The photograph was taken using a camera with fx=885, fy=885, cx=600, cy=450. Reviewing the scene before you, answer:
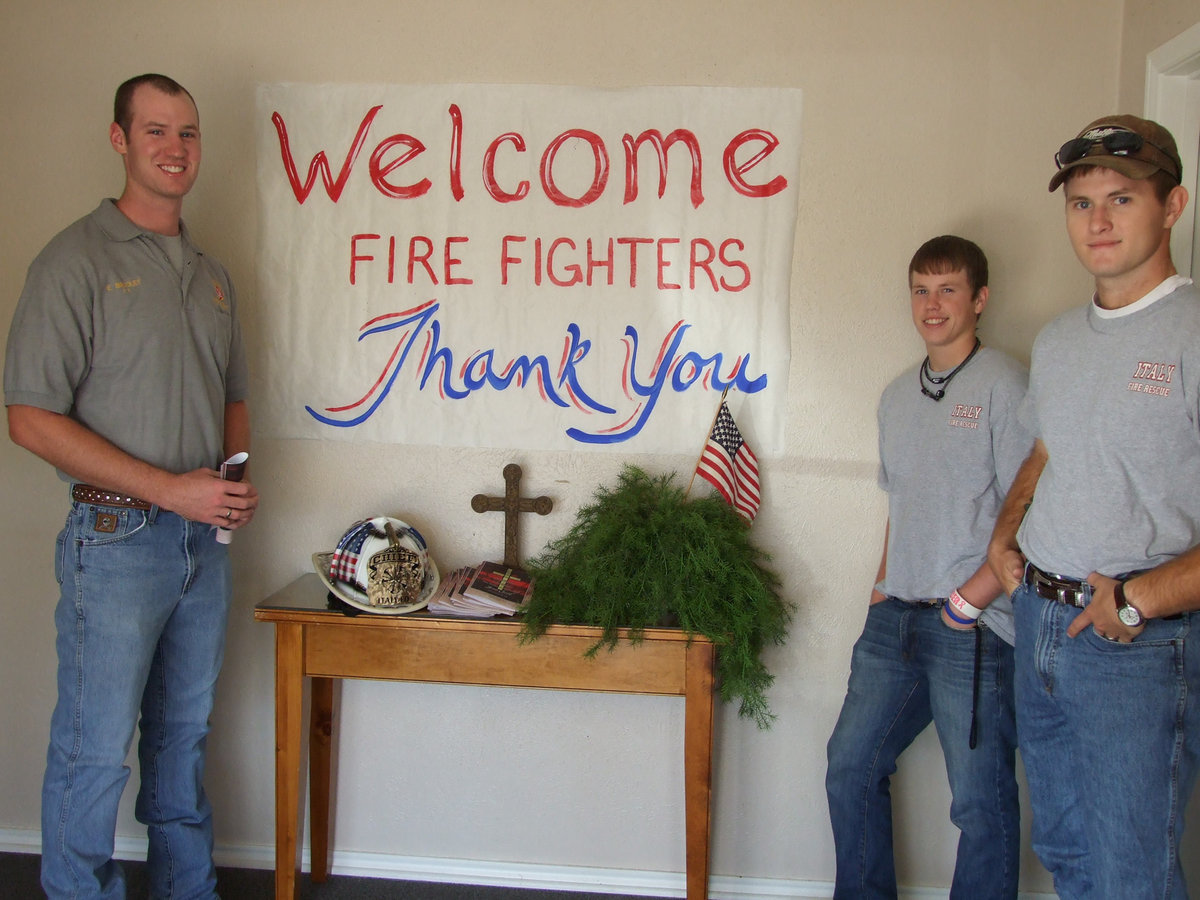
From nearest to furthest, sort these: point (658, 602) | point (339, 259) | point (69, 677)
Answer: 1. point (69, 677)
2. point (658, 602)
3. point (339, 259)

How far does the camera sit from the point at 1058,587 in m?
1.67

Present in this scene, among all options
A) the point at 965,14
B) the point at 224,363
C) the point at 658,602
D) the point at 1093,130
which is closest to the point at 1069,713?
the point at 658,602

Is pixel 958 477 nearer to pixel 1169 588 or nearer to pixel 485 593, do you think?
pixel 1169 588

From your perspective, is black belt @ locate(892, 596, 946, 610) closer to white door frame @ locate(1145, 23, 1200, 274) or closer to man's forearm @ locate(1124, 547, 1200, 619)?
man's forearm @ locate(1124, 547, 1200, 619)

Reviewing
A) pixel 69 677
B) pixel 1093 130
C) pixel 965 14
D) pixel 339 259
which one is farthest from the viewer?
pixel 339 259

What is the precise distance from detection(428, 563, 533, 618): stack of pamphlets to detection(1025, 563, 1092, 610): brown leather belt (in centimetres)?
117

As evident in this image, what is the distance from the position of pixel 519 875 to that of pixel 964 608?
4.95 feet

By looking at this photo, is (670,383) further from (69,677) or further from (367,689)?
(69,677)

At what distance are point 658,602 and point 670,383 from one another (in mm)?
652

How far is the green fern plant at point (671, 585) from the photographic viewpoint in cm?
213

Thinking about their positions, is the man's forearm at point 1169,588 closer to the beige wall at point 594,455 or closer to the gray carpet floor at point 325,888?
the beige wall at point 594,455

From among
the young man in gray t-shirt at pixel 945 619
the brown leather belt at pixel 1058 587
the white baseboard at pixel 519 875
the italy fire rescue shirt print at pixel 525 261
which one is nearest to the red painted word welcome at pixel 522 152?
the italy fire rescue shirt print at pixel 525 261

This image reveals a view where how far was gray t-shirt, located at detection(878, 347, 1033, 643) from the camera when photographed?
2.05 metres

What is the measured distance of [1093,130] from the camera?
1.63m
